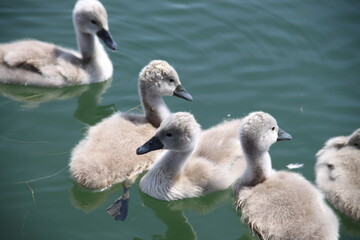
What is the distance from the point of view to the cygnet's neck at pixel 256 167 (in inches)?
209

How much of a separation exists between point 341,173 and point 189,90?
2.29 m

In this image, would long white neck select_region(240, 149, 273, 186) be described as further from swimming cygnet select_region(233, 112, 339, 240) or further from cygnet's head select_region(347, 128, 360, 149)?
cygnet's head select_region(347, 128, 360, 149)

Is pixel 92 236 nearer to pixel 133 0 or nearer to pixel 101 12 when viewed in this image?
pixel 101 12

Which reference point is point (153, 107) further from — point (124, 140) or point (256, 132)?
point (256, 132)

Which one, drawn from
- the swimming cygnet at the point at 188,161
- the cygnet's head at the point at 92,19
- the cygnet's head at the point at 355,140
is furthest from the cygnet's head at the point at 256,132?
the cygnet's head at the point at 92,19

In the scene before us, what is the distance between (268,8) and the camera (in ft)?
28.8

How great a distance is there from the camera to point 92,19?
23.0 feet

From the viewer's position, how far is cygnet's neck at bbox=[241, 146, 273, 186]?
5305mm

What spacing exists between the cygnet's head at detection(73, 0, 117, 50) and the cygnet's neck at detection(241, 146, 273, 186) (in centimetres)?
258

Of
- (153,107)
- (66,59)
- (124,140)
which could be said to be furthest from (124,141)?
(66,59)

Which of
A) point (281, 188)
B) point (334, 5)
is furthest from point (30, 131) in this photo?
point (334, 5)

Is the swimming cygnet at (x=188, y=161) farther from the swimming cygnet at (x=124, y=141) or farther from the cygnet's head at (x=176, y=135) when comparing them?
the swimming cygnet at (x=124, y=141)

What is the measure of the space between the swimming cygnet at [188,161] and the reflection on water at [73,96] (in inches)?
57.8

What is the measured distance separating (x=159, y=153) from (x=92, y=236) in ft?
3.85
